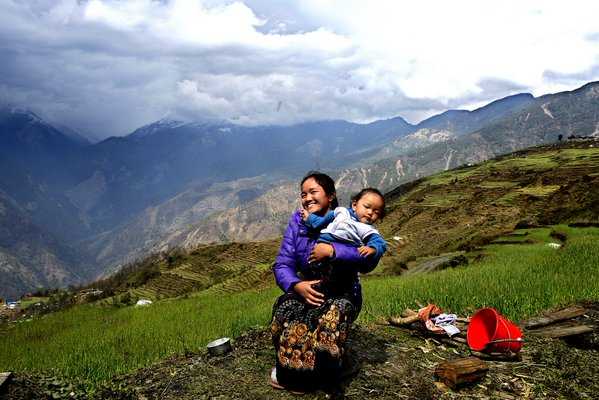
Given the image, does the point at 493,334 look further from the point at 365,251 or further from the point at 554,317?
the point at 365,251

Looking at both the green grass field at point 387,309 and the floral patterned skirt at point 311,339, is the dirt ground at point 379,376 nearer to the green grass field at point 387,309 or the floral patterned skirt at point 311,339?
the floral patterned skirt at point 311,339

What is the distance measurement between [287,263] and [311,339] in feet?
3.34

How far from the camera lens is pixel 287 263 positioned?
18.6 feet

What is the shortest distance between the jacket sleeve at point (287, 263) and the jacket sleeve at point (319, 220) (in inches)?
12.6

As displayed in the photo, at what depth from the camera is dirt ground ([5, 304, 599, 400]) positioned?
5125 mm

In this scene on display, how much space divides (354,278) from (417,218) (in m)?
64.5

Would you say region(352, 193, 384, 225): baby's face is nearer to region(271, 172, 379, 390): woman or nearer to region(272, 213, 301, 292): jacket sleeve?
region(271, 172, 379, 390): woman

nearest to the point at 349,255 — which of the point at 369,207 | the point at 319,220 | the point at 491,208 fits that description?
the point at 319,220

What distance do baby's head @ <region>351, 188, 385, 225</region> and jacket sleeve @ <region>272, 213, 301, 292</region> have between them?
89 cm

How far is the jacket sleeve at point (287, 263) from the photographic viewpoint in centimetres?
551

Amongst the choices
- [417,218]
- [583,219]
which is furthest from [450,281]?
[417,218]

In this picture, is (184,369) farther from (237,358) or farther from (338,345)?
(338,345)

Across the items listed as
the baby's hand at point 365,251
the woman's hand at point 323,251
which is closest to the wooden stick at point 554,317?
the baby's hand at point 365,251

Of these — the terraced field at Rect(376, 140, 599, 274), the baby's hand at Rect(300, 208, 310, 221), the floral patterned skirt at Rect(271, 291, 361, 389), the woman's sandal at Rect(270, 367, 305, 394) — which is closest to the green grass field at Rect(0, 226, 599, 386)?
the woman's sandal at Rect(270, 367, 305, 394)
